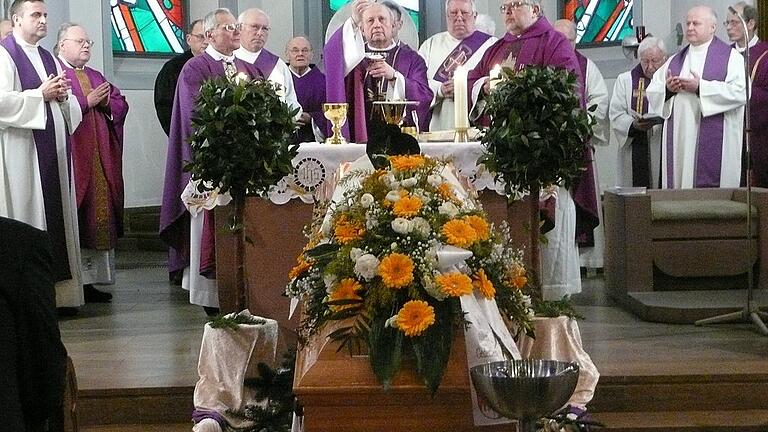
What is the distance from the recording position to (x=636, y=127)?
30.4ft

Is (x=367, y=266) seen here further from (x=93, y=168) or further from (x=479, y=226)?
(x=93, y=168)

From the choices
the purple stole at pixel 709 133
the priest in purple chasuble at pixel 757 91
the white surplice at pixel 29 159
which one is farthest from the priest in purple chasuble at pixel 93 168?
the priest in purple chasuble at pixel 757 91

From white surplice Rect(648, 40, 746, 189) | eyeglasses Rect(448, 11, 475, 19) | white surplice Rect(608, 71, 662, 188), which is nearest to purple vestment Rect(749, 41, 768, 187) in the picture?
white surplice Rect(648, 40, 746, 189)

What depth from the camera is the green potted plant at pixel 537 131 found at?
5324mm

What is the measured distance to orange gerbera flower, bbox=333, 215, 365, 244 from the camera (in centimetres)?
413

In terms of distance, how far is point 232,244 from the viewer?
6.30 m

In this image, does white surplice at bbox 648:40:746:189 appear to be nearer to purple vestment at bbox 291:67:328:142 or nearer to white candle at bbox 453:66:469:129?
purple vestment at bbox 291:67:328:142

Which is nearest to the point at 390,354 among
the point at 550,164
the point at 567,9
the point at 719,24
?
the point at 550,164

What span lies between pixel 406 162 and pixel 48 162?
390 centimetres

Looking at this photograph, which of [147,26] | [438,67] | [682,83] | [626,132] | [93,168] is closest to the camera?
[438,67]

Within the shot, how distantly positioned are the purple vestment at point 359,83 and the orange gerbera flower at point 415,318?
301cm

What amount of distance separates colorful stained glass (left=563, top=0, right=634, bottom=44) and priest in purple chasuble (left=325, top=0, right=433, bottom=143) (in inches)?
211

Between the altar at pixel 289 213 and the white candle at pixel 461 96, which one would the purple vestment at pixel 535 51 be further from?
the altar at pixel 289 213

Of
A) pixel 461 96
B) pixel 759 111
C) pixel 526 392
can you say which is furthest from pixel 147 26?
pixel 526 392
